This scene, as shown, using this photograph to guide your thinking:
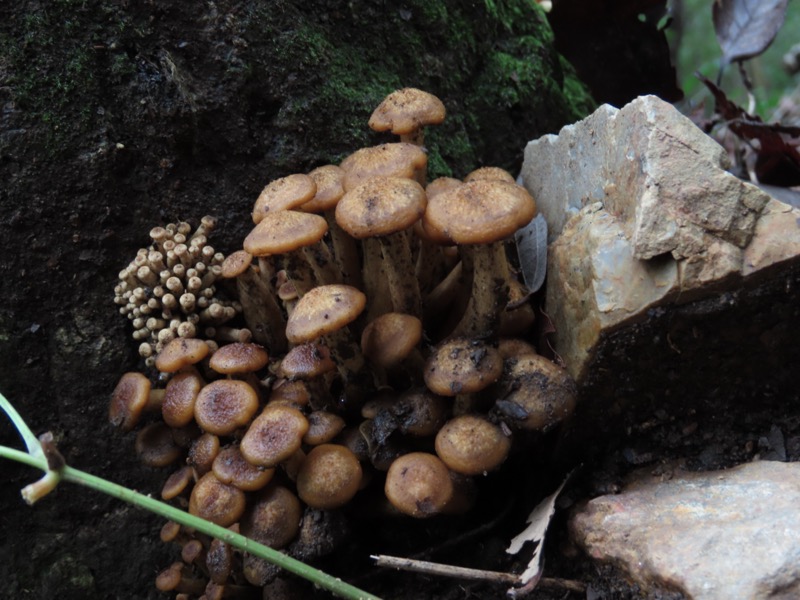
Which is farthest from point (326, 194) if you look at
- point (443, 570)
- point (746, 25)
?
point (746, 25)

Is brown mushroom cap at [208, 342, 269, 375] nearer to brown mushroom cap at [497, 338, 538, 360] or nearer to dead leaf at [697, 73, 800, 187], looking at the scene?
brown mushroom cap at [497, 338, 538, 360]

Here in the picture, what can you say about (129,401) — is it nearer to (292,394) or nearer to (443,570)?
(292,394)

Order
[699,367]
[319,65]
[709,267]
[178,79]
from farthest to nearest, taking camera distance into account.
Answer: [319,65] < [178,79] < [699,367] < [709,267]

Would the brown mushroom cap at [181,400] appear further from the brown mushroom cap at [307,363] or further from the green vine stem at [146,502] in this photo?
the green vine stem at [146,502]

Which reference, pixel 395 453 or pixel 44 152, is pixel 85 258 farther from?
pixel 395 453

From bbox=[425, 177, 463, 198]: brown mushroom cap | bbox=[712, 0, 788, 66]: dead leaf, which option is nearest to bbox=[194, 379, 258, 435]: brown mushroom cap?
bbox=[425, 177, 463, 198]: brown mushroom cap

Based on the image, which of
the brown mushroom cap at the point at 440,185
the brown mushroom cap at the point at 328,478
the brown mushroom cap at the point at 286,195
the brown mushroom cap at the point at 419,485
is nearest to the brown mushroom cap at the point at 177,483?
the brown mushroom cap at the point at 328,478

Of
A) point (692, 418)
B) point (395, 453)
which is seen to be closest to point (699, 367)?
point (692, 418)
